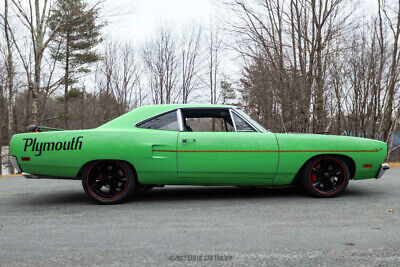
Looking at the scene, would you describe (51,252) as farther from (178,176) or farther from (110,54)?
(110,54)

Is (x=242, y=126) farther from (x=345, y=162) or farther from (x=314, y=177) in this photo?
(x=345, y=162)

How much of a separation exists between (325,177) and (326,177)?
0.01 metres

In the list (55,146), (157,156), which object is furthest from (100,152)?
(157,156)

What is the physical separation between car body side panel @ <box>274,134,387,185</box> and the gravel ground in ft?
1.22

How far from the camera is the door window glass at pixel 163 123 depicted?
14.6 ft

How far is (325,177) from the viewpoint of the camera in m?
4.59

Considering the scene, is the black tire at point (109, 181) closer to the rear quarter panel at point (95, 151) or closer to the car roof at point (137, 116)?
the rear quarter panel at point (95, 151)

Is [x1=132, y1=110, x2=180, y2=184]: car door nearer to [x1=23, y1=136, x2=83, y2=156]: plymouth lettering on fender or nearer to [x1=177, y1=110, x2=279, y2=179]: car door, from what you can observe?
[x1=177, y1=110, x2=279, y2=179]: car door

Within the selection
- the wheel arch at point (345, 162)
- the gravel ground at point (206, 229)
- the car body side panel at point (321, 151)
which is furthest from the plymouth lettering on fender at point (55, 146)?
the wheel arch at point (345, 162)

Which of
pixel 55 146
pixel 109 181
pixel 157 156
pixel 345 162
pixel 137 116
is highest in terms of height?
pixel 137 116

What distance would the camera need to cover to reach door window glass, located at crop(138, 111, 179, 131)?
4.46 metres

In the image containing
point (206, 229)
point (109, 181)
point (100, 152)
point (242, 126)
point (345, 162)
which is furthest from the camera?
point (345, 162)

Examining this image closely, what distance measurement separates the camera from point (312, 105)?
12.6 metres

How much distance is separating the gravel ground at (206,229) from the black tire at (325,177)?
144 mm
